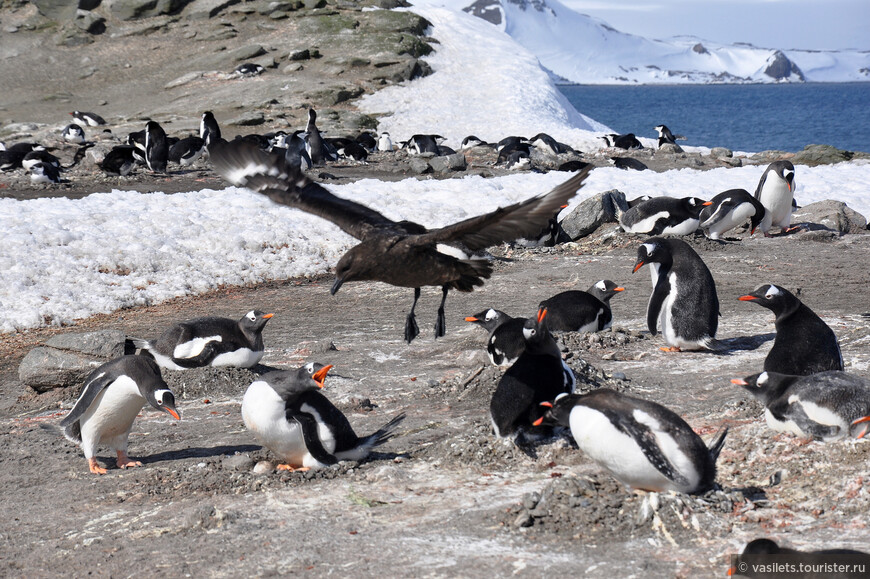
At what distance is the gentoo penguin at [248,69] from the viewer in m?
34.1

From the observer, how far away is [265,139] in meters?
23.8

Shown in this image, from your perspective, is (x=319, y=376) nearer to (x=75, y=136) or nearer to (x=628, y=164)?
(x=628, y=164)

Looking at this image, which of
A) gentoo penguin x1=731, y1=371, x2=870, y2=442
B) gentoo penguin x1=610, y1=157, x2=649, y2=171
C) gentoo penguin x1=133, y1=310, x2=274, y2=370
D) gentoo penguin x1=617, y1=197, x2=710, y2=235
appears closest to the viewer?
gentoo penguin x1=731, y1=371, x2=870, y2=442

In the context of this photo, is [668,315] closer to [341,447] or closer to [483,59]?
[341,447]

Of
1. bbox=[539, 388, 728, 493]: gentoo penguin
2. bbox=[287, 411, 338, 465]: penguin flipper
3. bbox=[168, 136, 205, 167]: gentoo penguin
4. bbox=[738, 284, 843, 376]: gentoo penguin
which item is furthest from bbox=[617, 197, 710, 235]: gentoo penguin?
bbox=[168, 136, 205, 167]: gentoo penguin

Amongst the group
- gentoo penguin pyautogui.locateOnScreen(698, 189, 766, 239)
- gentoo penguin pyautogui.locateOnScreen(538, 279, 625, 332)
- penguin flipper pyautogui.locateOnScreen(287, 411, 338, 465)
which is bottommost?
gentoo penguin pyautogui.locateOnScreen(698, 189, 766, 239)

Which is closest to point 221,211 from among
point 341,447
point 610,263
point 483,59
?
point 610,263

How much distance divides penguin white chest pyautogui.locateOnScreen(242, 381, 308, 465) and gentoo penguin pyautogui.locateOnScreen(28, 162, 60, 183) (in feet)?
47.9

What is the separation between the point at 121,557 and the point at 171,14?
3951 cm

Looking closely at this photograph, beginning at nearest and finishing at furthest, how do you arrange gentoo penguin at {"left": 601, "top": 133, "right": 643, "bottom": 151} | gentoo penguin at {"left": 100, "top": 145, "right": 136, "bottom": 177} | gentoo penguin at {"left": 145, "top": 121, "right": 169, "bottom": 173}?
1. gentoo penguin at {"left": 100, "top": 145, "right": 136, "bottom": 177}
2. gentoo penguin at {"left": 145, "top": 121, "right": 169, "bottom": 173}
3. gentoo penguin at {"left": 601, "top": 133, "right": 643, "bottom": 151}

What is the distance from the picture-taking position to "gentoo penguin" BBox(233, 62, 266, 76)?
34062 mm

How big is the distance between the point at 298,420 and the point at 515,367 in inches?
52.4

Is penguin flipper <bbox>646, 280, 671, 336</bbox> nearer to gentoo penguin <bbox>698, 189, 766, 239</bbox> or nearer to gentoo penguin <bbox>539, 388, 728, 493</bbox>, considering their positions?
gentoo penguin <bbox>539, 388, 728, 493</bbox>

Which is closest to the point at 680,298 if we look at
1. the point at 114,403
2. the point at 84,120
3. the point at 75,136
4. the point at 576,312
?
the point at 576,312
